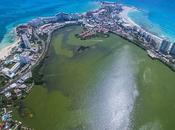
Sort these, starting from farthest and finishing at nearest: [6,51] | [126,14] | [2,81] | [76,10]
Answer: [76,10] → [126,14] → [6,51] → [2,81]

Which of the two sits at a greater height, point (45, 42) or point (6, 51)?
point (6, 51)

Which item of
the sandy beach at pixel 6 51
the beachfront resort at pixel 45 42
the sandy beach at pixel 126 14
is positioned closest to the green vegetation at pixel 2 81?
the beachfront resort at pixel 45 42

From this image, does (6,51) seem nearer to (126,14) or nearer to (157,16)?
(126,14)

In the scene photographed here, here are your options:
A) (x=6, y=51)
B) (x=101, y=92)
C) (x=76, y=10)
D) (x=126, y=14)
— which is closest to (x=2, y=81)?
(x=6, y=51)

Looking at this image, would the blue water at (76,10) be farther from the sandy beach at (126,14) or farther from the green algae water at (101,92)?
the green algae water at (101,92)

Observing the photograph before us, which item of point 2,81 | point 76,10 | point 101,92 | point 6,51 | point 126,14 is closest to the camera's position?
point 101,92

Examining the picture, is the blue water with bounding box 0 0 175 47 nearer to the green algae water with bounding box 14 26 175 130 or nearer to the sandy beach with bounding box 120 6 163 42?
the sandy beach with bounding box 120 6 163 42
